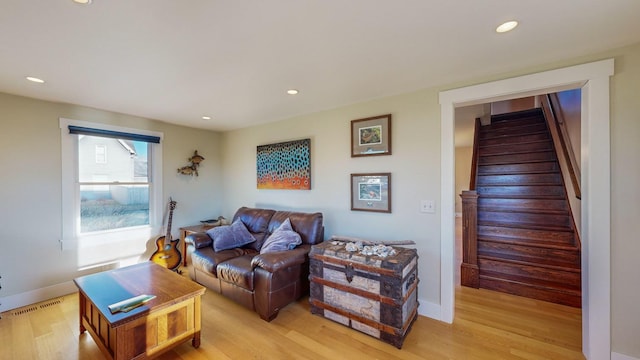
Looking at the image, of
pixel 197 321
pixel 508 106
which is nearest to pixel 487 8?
pixel 197 321

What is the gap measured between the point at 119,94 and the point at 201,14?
1941 mm

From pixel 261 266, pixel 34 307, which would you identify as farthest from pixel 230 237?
pixel 34 307

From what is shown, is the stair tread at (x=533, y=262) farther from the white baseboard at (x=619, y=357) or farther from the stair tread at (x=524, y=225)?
the white baseboard at (x=619, y=357)

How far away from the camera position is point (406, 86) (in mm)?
2486

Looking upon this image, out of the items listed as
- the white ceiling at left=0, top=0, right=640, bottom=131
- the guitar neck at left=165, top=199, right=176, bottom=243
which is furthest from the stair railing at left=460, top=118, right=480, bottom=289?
the guitar neck at left=165, top=199, right=176, bottom=243

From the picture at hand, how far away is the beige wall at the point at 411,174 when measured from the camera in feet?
5.71

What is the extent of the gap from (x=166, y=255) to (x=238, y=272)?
69.1 inches

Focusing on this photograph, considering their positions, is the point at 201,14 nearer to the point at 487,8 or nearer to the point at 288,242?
the point at 487,8

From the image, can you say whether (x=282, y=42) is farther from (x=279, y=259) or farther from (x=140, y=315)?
(x=140, y=315)

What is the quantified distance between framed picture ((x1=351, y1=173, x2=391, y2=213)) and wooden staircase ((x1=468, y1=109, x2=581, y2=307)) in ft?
5.13

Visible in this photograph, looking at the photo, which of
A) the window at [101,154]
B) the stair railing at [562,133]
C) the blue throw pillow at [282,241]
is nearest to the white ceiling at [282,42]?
the window at [101,154]

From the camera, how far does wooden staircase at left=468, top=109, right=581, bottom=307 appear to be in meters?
2.80

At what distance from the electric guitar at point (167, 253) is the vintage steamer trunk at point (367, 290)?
7.73 feet

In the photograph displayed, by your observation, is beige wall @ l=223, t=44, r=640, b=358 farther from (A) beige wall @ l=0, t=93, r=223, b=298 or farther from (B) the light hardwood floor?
(A) beige wall @ l=0, t=93, r=223, b=298
